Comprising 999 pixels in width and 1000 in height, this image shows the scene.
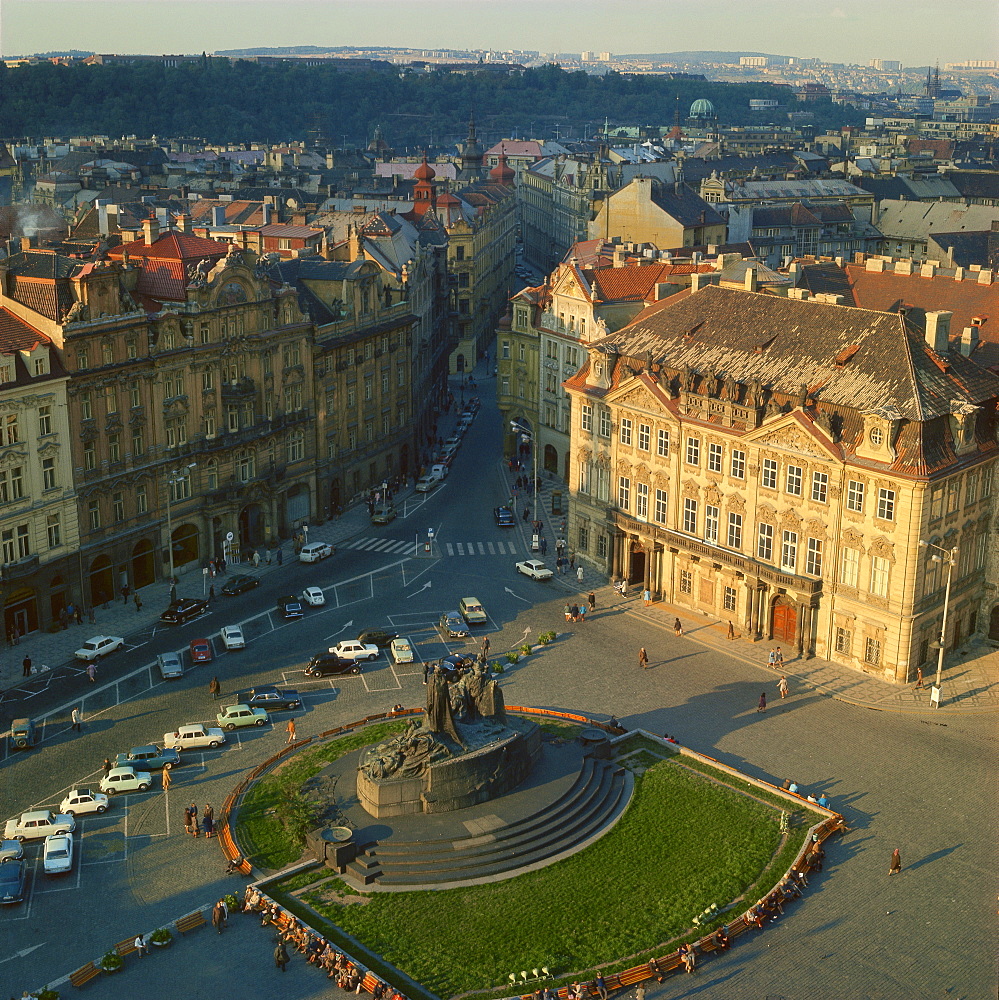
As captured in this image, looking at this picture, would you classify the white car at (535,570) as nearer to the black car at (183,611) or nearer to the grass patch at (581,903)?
the black car at (183,611)

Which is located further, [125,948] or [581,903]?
[581,903]

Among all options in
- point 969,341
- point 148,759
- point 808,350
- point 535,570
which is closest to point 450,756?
point 148,759

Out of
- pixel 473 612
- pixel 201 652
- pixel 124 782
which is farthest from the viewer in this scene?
pixel 473 612

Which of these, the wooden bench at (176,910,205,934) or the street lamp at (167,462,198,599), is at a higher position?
the street lamp at (167,462,198,599)

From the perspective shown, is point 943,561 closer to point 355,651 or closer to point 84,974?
point 355,651

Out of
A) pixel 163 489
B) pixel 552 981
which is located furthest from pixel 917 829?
pixel 163 489

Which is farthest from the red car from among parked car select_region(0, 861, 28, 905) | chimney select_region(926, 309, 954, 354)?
chimney select_region(926, 309, 954, 354)

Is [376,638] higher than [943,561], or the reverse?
[943,561]

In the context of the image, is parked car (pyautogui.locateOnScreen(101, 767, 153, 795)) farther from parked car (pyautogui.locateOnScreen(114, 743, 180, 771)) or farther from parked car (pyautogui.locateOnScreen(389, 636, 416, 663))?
parked car (pyautogui.locateOnScreen(389, 636, 416, 663))
